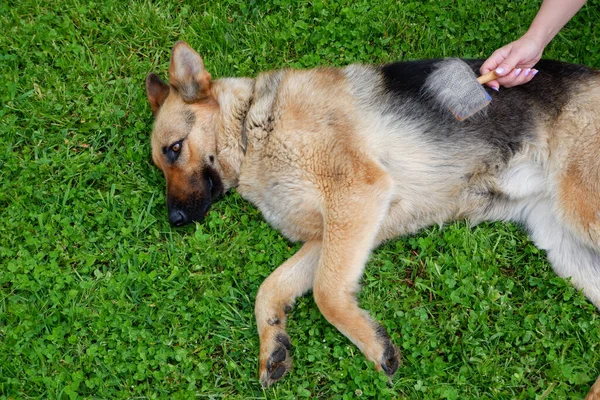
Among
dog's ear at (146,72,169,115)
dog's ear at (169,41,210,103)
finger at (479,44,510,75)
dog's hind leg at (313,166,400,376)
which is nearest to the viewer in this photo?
dog's hind leg at (313,166,400,376)

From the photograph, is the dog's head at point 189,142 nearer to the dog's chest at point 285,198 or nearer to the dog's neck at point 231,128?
the dog's neck at point 231,128

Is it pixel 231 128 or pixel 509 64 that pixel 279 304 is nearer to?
pixel 231 128

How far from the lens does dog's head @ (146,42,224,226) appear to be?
4738mm

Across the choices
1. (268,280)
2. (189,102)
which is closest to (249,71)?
(189,102)

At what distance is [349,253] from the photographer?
4254 mm

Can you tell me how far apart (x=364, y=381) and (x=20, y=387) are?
257cm

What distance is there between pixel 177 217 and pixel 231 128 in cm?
86

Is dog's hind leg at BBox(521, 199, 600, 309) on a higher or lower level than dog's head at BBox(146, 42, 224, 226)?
higher

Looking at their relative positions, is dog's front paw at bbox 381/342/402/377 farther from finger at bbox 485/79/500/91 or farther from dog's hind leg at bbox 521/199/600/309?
finger at bbox 485/79/500/91

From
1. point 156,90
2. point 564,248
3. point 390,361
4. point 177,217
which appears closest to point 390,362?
point 390,361

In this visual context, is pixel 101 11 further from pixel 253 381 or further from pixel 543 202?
pixel 543 202

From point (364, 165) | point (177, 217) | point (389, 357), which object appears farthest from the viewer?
point (177, 217)

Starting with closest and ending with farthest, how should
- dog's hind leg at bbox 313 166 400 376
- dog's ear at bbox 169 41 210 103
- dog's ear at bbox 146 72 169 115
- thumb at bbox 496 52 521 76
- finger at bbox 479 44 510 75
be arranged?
dog's hind leg at bbox 313 166 400 376 < thumb at bbox 496 52 521 76 < finger at bbox 479 44 510 75 < dog's ear at bbox 169 41 210 103 < dog's ear at bbox 146 72 169 115

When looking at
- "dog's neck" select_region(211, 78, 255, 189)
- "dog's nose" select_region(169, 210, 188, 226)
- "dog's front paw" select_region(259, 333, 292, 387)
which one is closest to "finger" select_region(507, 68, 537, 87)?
"dog's neck" select_region(211, 78, 255, 189)
